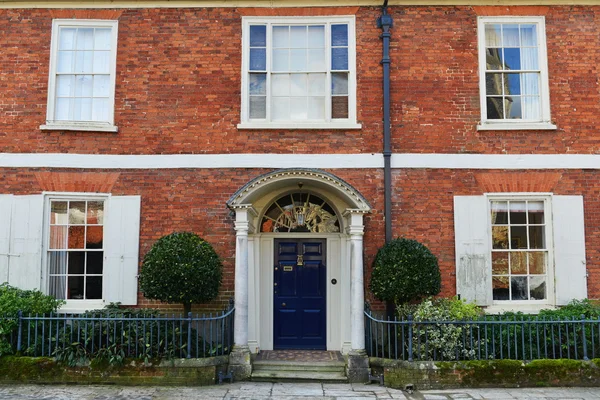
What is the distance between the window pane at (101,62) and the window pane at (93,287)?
3.84 metres

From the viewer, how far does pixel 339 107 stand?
1055 cm

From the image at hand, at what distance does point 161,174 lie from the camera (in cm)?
1036

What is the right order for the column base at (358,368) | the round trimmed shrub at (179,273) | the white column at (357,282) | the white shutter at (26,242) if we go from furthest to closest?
the white shutter at (26,242), the white column at (357,282), the column base at (358,368), the round trimmed shrub at (179,273)

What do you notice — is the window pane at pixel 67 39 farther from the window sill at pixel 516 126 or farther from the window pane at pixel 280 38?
the window sill at pixel 516 126

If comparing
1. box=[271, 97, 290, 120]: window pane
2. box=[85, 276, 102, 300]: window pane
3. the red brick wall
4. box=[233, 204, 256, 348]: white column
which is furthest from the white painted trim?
box=[233, 204, 256, 348]: white column

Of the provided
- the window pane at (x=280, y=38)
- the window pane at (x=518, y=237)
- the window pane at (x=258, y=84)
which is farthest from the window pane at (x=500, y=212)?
the window pane at (x=280, y=38)

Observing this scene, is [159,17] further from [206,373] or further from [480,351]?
[480,351]

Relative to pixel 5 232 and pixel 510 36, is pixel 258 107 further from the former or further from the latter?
pixel 5 232

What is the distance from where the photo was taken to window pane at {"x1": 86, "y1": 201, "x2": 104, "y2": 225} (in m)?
10.4

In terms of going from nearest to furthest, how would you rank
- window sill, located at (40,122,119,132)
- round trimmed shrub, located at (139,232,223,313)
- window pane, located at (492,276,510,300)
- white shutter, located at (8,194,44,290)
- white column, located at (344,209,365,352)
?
1. round trimmed shrub, located at (139,232,223,313)
2. white column, located at (344,209,365,352)
3. white shutter, located at (8,194,44,290)
4. window pane, located at (492,276,510,300)
5. window sill, located at (40,122,119,132)

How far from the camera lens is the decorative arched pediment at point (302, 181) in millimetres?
9273

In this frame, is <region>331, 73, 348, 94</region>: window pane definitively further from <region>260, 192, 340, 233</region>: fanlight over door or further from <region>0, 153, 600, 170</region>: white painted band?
<region>260, 192, 340, 233</region>: fanlight over door

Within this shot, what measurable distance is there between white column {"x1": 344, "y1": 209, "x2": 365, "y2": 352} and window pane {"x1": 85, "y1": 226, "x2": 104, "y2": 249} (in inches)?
179

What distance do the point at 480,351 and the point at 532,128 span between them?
13.8 feet
